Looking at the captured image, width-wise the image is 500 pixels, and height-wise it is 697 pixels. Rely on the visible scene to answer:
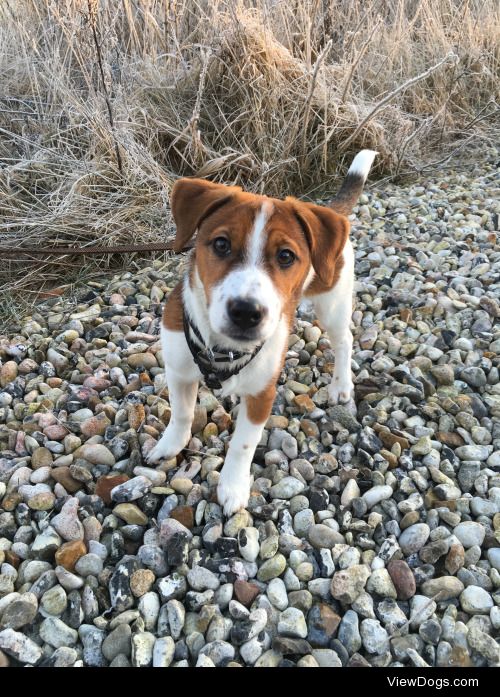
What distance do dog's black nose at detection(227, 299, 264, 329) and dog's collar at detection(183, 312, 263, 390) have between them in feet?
1.22

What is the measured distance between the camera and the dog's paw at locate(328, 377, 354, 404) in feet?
10.6

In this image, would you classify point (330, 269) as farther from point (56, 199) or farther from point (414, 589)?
point (56, 199)

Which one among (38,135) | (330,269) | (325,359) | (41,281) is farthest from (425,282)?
(38,135)

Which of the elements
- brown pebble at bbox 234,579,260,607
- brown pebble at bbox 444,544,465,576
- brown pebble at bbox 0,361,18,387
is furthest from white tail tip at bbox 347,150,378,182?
brown pebble at bbox 234,579,260,607

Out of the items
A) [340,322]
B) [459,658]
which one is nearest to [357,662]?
[459,658]

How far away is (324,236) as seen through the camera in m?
2.47

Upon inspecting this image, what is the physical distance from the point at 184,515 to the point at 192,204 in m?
1.39

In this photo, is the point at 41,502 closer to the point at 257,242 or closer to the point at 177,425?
the point at 177,425

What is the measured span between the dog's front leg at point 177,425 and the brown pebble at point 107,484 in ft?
0.60

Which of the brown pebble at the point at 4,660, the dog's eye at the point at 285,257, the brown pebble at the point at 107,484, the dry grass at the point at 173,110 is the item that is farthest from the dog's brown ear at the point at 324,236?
the dry grass at the point at 173,110

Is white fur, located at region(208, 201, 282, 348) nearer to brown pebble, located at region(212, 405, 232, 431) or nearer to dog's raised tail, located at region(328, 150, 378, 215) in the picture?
brown pebble, located at region(212, 405, 232, 431)

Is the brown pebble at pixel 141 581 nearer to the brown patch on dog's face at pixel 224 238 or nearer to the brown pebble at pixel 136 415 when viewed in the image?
the brown pebble at pixel 136 415

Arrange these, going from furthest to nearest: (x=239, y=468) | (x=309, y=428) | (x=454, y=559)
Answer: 1. (x=309, y=428)
2. (x=239, y=468)
3. (x=454, y=559)

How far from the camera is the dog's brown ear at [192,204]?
2.38m
